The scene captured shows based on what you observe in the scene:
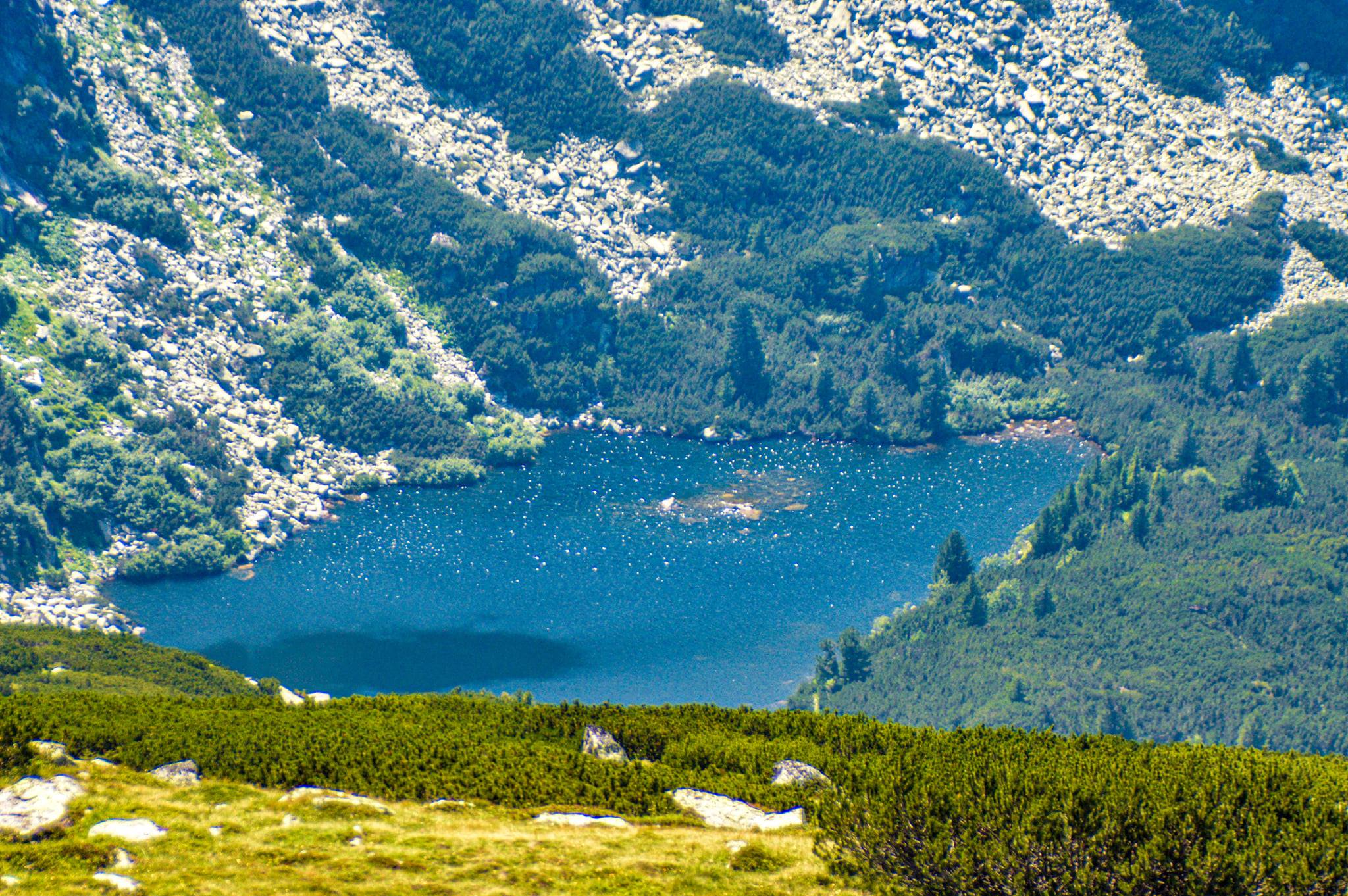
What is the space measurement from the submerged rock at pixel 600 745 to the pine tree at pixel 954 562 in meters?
89.7

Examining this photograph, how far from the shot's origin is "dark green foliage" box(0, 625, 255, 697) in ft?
243

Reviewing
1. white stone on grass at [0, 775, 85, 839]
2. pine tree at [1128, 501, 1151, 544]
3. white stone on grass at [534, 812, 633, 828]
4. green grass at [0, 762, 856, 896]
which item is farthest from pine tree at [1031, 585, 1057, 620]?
white stone on grass at [0, 775, 85, 839]

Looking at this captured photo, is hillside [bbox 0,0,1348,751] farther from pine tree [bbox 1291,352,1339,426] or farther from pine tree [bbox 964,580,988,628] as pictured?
pine tree [bbox 964,580,988,628]

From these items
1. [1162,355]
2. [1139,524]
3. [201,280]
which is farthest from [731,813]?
[1162,355]

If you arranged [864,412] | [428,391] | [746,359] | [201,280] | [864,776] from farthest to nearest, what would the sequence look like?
[746,359]
[864,412]
[428,391]
[201,280]
[864,776]

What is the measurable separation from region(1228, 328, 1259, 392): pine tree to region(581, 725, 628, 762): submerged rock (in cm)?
16786

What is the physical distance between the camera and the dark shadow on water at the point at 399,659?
112 meters

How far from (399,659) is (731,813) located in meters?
84.3

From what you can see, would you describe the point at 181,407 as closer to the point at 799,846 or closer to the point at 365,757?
the point at 365,757

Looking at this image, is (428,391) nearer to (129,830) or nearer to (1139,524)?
(1139,524)

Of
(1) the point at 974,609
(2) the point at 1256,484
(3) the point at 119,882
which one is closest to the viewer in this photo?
(3) the point at 119,882

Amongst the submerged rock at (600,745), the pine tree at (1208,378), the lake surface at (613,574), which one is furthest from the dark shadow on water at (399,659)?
the pine tree at (1208,378)

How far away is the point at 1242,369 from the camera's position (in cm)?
19112

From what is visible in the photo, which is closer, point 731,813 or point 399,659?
point 731,813
